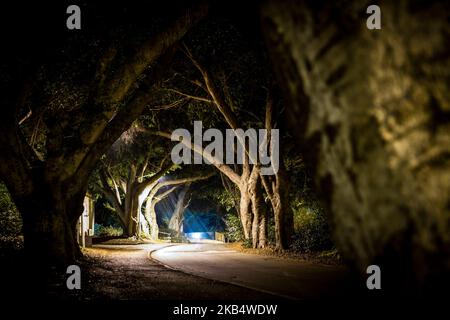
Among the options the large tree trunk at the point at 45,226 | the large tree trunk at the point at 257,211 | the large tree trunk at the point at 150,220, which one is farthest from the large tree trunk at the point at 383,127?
the large tree trunk at the point at 150,220

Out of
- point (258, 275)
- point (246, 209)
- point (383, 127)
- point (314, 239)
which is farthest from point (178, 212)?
point (383, 127)

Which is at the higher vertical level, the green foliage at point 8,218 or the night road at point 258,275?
the green foliage at point 8,218

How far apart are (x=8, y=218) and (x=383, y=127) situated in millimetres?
16571

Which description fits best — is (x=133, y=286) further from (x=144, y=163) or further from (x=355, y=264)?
(x=144, y=163)

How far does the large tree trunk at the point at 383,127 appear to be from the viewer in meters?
1.33

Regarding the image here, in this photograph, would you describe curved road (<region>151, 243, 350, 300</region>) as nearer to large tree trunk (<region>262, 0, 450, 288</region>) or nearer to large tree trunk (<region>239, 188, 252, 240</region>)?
large tree trunk (<region>262, 0, 450, 288</region>)

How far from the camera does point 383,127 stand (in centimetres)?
141

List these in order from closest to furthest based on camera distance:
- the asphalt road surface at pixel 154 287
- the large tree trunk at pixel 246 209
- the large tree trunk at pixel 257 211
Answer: the asphalt road surface at pixel 154 287, the large tree trunk at pixel 257 211, the large tree trunk at pixel 246 209

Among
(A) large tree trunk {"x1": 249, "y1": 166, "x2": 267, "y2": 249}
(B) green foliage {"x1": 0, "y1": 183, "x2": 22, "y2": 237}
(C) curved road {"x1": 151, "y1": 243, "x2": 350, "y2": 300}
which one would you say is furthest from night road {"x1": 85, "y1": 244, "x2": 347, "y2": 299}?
(B) green foliage {"x1": 0, "y1": 183, "x2": 22, "y2": 237}

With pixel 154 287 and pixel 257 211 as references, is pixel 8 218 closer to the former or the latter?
pixel 154 287

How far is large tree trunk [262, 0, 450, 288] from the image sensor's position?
1325mm

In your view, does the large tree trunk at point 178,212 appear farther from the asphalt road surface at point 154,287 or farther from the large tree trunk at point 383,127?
the large tree trunk at point 383,127

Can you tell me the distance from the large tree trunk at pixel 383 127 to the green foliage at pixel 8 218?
1554 centimetres
